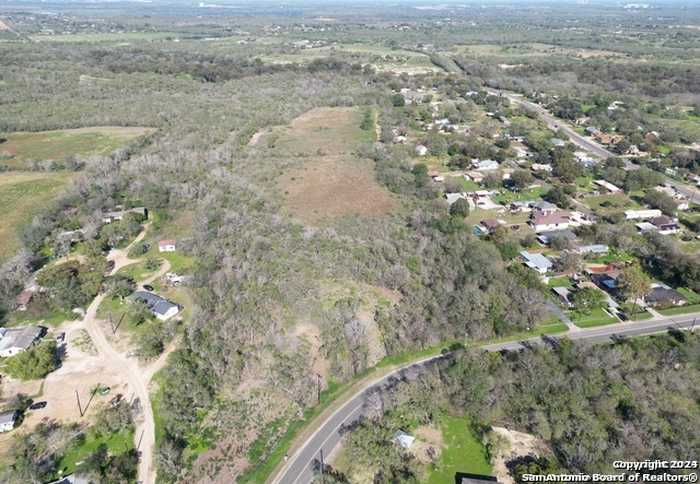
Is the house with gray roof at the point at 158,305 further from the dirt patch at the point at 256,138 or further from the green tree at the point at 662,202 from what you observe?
the green tree at the point at 662,202

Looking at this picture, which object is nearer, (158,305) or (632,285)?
(632,285)

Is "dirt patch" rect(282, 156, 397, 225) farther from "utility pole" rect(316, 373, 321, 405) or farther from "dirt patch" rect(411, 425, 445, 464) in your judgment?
"dirt patch" rect(411, 425, 445, 464)

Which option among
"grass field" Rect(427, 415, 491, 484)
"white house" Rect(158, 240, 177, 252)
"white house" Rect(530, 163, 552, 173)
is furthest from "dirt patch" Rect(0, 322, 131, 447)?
"white house" Rect(530, 163, 552, 173)

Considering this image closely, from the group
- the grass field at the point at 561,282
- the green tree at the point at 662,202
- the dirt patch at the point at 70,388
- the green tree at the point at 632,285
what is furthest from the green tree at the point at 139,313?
the green tree at the point at 662,202

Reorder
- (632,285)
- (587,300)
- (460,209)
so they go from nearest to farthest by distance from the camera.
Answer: (587,300)
(632,285)
(460,209)

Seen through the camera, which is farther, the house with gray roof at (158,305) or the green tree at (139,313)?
the house with gray roof at (158,305)

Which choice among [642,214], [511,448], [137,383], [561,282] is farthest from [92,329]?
[642,214]

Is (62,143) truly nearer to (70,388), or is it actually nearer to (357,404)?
(70,388)
